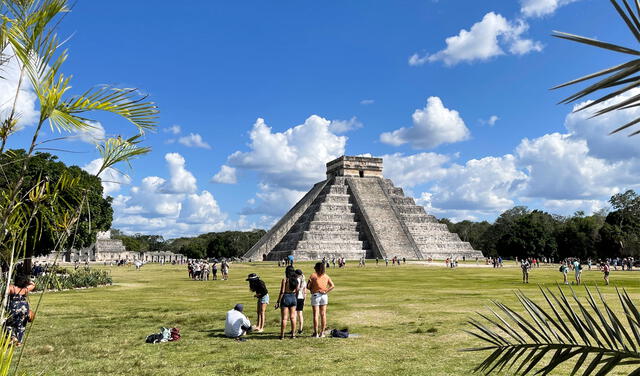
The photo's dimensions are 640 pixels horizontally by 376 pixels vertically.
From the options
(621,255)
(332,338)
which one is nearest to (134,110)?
(332,338)

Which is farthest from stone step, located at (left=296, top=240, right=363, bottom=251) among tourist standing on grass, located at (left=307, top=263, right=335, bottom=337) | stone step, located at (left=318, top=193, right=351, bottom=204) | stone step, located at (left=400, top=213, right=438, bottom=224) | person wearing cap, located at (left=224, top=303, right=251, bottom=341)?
tourist standing on grass, located at (left=307, top=263, right=335, bottom=337)

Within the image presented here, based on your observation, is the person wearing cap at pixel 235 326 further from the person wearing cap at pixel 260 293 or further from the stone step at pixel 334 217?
the stone step at pixel 334 217

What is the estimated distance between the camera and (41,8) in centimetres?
269

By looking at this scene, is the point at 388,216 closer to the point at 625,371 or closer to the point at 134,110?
the point at 625,371

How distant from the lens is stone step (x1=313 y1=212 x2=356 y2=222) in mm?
60741

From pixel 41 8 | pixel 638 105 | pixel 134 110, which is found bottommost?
pixel 638 105

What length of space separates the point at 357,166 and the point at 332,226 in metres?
16.0

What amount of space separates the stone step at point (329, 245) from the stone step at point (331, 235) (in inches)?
23.4

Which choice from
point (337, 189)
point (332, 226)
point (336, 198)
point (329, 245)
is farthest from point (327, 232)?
point (337, 189)

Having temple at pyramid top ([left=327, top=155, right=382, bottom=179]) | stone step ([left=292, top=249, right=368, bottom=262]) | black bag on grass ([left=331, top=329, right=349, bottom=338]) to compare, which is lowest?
black bag on grass ([left=331, top=329, right=349, bottom=338])

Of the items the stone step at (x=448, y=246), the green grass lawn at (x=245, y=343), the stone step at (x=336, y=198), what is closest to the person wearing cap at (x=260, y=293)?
the green grass lawn at (x=245, y=343)

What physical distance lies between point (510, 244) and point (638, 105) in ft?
253

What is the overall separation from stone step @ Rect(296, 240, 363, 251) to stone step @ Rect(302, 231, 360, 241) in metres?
0.59

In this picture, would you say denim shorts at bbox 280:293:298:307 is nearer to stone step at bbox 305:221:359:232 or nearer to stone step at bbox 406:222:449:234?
stone step at bbox 305:221:359:232
